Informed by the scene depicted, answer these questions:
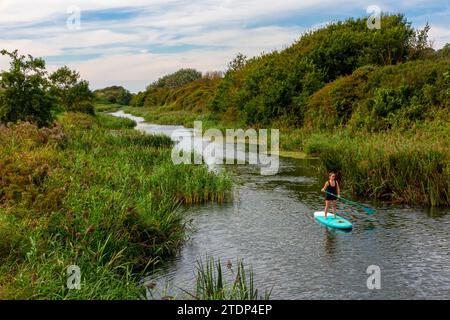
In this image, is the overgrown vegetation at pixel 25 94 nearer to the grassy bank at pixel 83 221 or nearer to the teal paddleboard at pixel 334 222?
the grassy bank at pixel 83 221

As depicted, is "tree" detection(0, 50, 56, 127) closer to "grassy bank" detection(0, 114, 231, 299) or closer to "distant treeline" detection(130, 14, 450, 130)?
"grassy bank" detection(0, 114, 231, 299)

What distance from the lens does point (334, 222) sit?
1428 cm

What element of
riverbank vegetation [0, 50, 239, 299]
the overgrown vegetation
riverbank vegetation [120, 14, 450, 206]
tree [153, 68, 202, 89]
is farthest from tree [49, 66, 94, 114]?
tree [153, 68, 202, 89]

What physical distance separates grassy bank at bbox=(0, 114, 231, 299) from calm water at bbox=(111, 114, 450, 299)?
701 mm

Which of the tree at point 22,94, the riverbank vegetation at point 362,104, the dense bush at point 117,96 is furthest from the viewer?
the dense bush at point 117,96

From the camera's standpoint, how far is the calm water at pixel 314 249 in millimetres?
10016

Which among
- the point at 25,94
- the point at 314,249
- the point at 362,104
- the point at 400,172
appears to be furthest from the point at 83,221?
the point at 362,104

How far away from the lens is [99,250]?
31.7 ft

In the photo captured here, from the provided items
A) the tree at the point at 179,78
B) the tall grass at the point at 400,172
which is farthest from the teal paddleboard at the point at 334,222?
the tree at the point at 179,78

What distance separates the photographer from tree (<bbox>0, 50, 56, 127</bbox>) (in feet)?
83.8

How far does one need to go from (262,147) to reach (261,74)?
1444 cm

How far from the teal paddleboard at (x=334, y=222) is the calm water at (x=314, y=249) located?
0.63 ft
